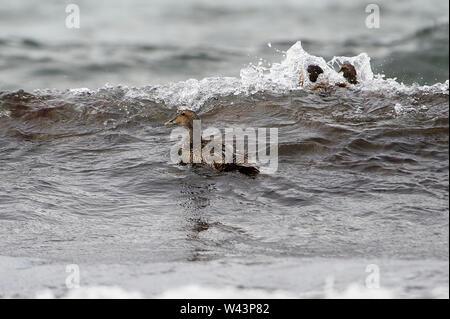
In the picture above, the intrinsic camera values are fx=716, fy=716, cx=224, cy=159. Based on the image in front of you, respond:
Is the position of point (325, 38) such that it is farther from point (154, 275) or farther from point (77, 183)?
point (154, 275)

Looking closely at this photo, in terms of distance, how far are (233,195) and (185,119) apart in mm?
1704

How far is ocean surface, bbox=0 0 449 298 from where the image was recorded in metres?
4.70

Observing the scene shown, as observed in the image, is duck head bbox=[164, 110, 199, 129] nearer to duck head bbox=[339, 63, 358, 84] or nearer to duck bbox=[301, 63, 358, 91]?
duck bbox=[301, 63, 358, 91]

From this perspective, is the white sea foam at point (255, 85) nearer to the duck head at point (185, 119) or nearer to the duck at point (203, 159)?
the duck at point (203, 159)

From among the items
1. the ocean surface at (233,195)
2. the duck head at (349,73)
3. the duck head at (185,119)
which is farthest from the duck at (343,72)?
the duck head at (185,119)

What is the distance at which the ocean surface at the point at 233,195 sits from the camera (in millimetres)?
4699

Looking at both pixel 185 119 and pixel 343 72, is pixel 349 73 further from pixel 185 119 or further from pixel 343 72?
pixel 185 119

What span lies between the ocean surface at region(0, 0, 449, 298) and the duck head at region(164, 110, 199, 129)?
0.37 m

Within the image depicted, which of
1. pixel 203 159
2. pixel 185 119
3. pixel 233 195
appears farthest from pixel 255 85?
pixel 233 195

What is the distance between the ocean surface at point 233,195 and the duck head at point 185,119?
374 mm

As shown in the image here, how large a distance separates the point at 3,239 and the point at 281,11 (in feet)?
42.2

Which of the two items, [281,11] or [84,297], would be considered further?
[281,11]
